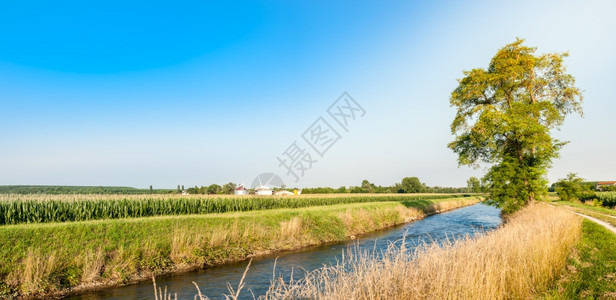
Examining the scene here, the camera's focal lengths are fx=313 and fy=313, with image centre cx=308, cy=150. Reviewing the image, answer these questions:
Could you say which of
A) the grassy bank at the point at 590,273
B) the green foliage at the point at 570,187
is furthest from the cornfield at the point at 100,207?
the green foliage at the point at 570,187

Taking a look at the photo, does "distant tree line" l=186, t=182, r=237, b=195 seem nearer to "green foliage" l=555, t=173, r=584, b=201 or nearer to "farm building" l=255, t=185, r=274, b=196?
"farm building" l=255, t=185, r=274, b=196

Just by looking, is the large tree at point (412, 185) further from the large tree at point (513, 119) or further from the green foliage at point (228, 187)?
the large tree at point (513, 119)

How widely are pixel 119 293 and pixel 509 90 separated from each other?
Result: 94.9ft

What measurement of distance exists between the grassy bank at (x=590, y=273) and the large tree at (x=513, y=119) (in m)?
12.1

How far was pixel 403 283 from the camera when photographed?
466 centimetres

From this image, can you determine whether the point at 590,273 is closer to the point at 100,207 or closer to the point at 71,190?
the point at 100,207

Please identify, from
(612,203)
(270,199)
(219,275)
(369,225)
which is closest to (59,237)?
(219,275)

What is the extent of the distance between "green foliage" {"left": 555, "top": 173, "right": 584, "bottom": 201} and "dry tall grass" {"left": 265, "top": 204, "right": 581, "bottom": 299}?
38.4 m

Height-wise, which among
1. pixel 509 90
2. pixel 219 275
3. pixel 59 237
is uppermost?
pixel 509 90

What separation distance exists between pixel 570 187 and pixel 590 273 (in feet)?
135

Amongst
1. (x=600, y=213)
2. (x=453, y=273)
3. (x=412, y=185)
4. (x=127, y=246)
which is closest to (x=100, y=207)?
(x=127, y=246)

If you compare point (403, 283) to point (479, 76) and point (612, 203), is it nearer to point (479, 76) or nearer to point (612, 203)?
point (479, 76)

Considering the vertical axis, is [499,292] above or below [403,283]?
below

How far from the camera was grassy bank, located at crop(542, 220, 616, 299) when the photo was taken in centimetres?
618
